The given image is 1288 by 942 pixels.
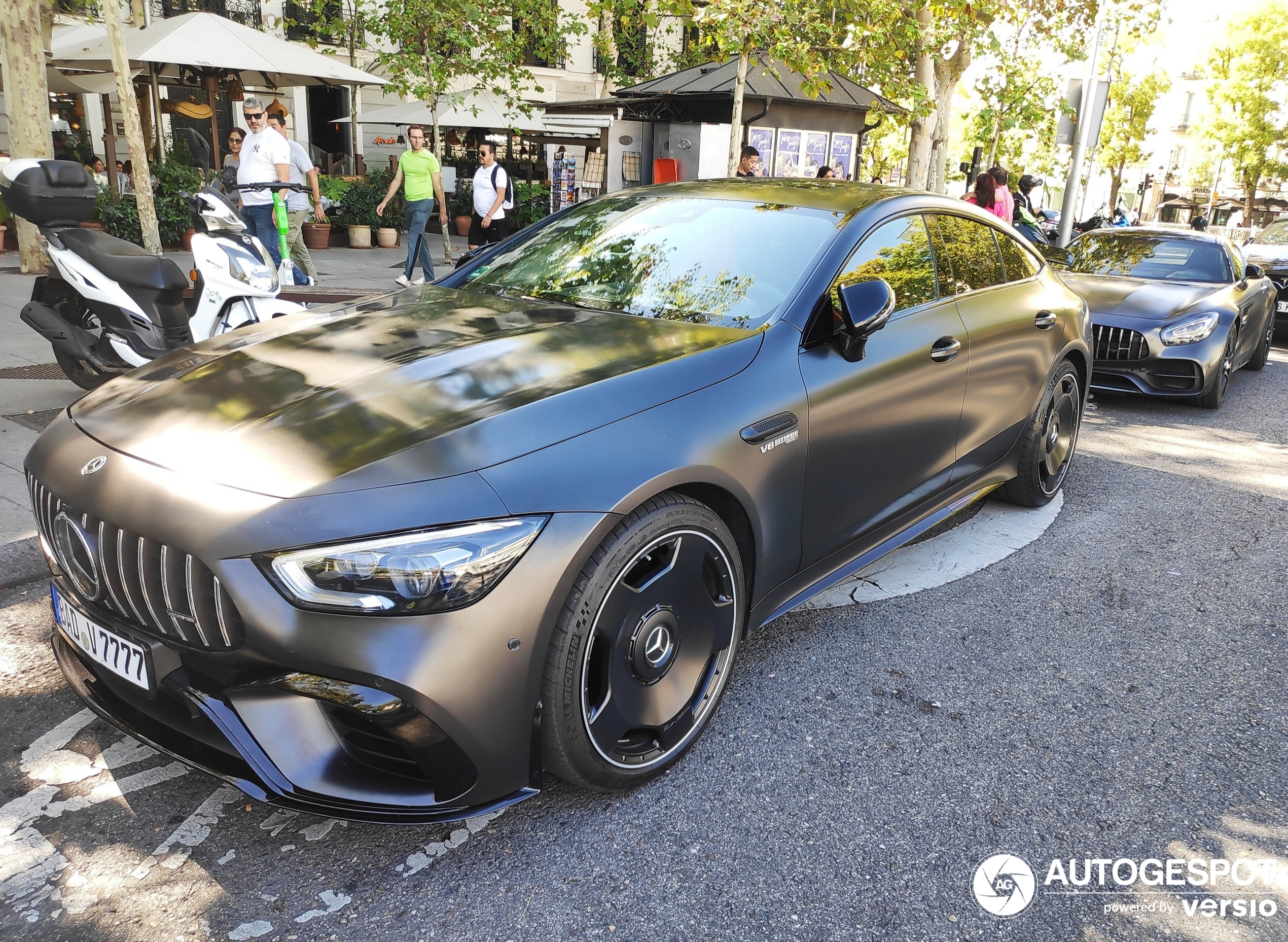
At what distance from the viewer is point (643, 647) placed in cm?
239

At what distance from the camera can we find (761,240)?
321 cm

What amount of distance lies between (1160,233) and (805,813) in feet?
27.0

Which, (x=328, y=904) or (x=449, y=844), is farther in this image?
(x=449, y=844)

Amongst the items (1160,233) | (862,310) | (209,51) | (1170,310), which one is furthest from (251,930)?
(209,51)

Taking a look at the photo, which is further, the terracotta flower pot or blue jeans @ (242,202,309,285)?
the terracotta flower pot

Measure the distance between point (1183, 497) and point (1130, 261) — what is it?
12.7ft

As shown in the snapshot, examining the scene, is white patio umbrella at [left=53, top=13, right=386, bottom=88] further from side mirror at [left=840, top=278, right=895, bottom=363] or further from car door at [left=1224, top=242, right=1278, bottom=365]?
side mirror at [left=840, top=278, right=895, bottom=363]

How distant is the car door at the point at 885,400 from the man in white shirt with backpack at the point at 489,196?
875 centimetres

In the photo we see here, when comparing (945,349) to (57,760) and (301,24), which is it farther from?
(301,24)

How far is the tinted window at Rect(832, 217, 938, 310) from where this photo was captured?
320cm

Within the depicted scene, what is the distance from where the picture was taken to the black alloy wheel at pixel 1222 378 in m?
7.32

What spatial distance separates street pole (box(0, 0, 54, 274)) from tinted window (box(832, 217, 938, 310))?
9.43 metres

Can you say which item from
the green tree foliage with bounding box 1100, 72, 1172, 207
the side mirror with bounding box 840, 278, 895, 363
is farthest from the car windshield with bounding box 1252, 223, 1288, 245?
the green tree foliage with bounding box 1100, 72, 1172, 207

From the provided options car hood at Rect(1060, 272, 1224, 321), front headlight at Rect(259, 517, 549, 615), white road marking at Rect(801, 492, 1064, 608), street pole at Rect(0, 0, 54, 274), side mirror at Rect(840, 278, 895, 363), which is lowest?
white road marking at Rect(801, 492, 1064, 608)
